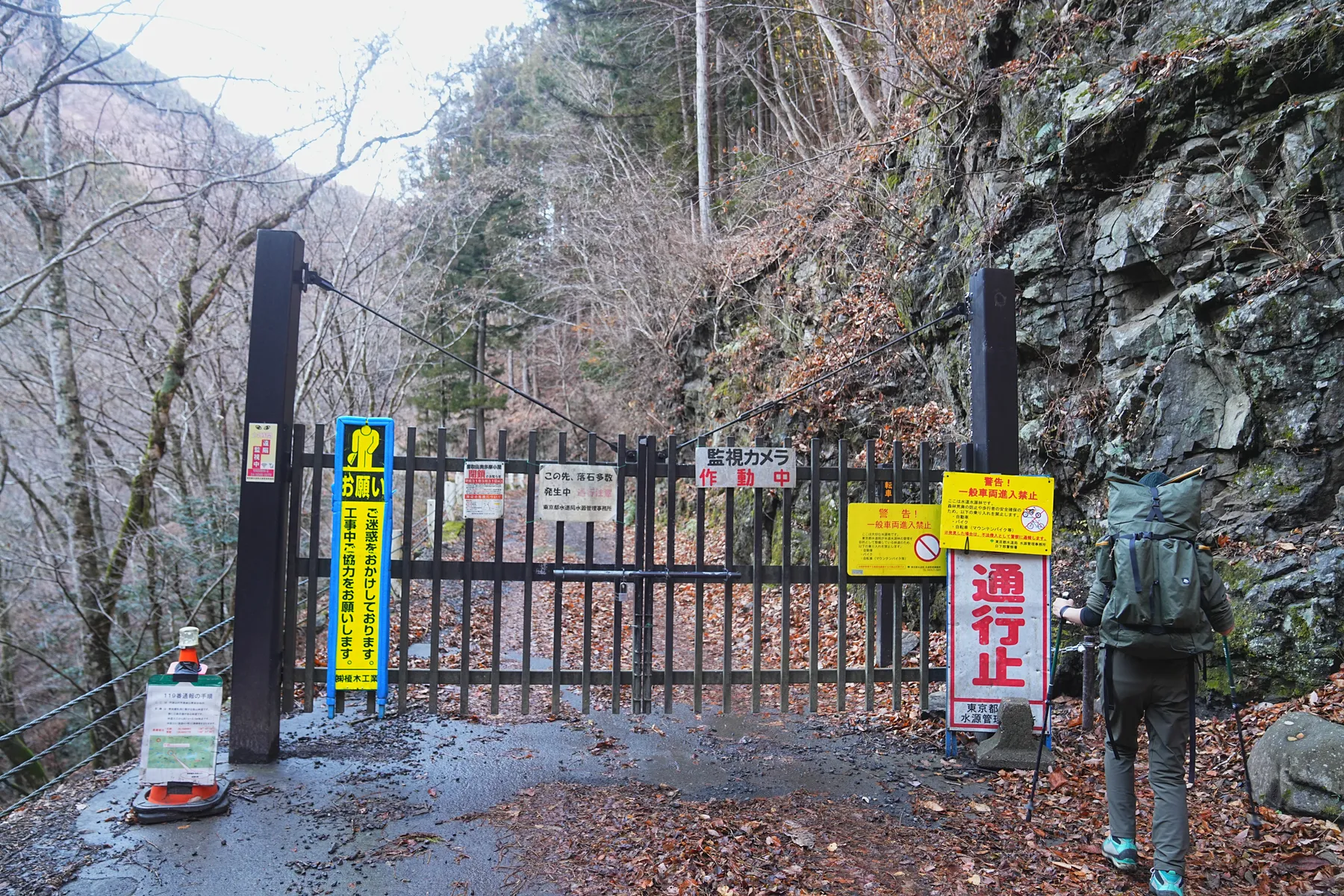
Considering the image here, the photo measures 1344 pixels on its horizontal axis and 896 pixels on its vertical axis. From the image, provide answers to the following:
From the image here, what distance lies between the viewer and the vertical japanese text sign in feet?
16.6

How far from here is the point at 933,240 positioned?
980 centimetres

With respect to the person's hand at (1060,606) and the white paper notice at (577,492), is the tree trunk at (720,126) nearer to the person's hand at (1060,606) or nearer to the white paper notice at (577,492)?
the white paper notice at (577,492)

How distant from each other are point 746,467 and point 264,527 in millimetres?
3220

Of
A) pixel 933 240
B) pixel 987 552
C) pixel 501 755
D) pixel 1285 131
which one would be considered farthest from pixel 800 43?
pixel 501 755

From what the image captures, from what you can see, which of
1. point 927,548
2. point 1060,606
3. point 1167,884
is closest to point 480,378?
point 927,548

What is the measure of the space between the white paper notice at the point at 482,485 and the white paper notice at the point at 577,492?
0.28m

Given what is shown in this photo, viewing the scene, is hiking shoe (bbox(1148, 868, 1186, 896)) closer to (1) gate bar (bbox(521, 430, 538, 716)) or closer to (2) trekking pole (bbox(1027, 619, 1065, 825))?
(2) trekking pole (bbox(1027, 619, 1065, 825))

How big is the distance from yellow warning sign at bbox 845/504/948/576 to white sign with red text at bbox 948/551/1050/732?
204 millimetres

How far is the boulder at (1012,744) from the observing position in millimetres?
5000

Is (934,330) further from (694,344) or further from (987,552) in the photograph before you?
(694,344)

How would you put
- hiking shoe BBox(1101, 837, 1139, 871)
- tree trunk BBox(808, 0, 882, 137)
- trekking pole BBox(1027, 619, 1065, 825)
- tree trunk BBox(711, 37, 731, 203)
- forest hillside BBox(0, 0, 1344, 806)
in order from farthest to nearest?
1. tree trunk BBox(711, 37, 731, 203)
2. tree trunk BBox(808, 0, 882, 137)
3. forest hillside BBox(0, 0, 1344, 806)
4. trekking pole BBox(1027, 619, 1065, 825)
5. hiking shoe BBox(1101, 837, 1139, 871)

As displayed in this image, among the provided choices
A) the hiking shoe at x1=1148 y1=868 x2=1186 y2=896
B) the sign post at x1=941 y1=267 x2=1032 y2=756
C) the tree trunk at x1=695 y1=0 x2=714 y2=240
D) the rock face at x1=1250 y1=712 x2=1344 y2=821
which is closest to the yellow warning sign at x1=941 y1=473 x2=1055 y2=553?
the sign post at x1=941 y1=267 x2=1032 y2=756

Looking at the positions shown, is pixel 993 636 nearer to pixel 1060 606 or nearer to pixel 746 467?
pixel 1060 606

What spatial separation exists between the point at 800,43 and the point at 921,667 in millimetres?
15797
